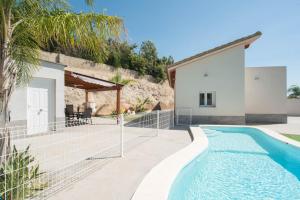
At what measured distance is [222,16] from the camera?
17.7 meters

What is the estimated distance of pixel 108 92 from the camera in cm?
3158

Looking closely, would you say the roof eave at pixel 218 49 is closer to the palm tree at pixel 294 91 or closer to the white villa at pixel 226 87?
the white villa at pixel 226 87

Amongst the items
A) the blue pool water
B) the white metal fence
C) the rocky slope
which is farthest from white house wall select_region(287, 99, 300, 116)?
the white metal fence

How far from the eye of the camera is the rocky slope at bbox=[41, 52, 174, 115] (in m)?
27.9

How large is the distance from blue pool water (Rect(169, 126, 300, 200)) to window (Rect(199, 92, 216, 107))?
25.8 ft

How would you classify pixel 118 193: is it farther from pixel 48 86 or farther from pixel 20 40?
pixel 48 86

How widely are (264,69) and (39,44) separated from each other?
21.2 m

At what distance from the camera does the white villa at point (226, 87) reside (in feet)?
62.6

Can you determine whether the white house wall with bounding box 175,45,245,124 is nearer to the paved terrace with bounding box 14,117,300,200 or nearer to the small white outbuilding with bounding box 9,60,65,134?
the paved terrace with bounding box 14,117,300,200

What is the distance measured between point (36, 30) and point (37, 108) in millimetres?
8461

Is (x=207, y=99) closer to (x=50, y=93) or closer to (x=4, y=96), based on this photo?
(x=50, y=93)

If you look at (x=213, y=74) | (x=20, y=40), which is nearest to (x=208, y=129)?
(x=213, y=74)

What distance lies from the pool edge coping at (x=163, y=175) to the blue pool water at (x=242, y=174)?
0.21m

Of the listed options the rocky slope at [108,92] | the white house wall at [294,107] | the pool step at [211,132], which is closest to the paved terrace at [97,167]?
the pool step at [211,132]
